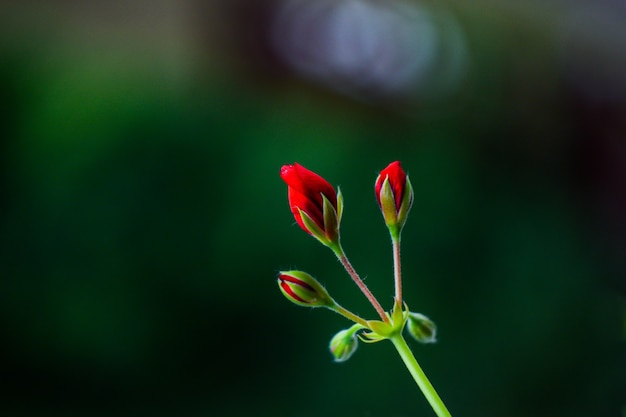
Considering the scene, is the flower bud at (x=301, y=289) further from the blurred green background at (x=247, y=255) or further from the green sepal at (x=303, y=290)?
the blurred green background at (x=247, y=255)

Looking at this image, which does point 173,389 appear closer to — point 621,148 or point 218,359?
point 218,359

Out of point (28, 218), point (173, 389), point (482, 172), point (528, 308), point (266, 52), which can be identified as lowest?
point (173, 389)

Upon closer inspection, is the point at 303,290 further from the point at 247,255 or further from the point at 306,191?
the point at 247,255

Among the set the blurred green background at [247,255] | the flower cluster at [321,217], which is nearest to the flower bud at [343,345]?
the flower cluster at [321,217]

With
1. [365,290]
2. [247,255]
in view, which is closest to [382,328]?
[365,290]

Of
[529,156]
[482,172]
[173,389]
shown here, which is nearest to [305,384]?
[173,389]

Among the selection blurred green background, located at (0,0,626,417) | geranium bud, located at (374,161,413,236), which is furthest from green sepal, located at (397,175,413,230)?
blurred green background, located at (0,0,626,417)

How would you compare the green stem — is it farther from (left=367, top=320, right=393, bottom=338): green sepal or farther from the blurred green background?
the blurred green background
